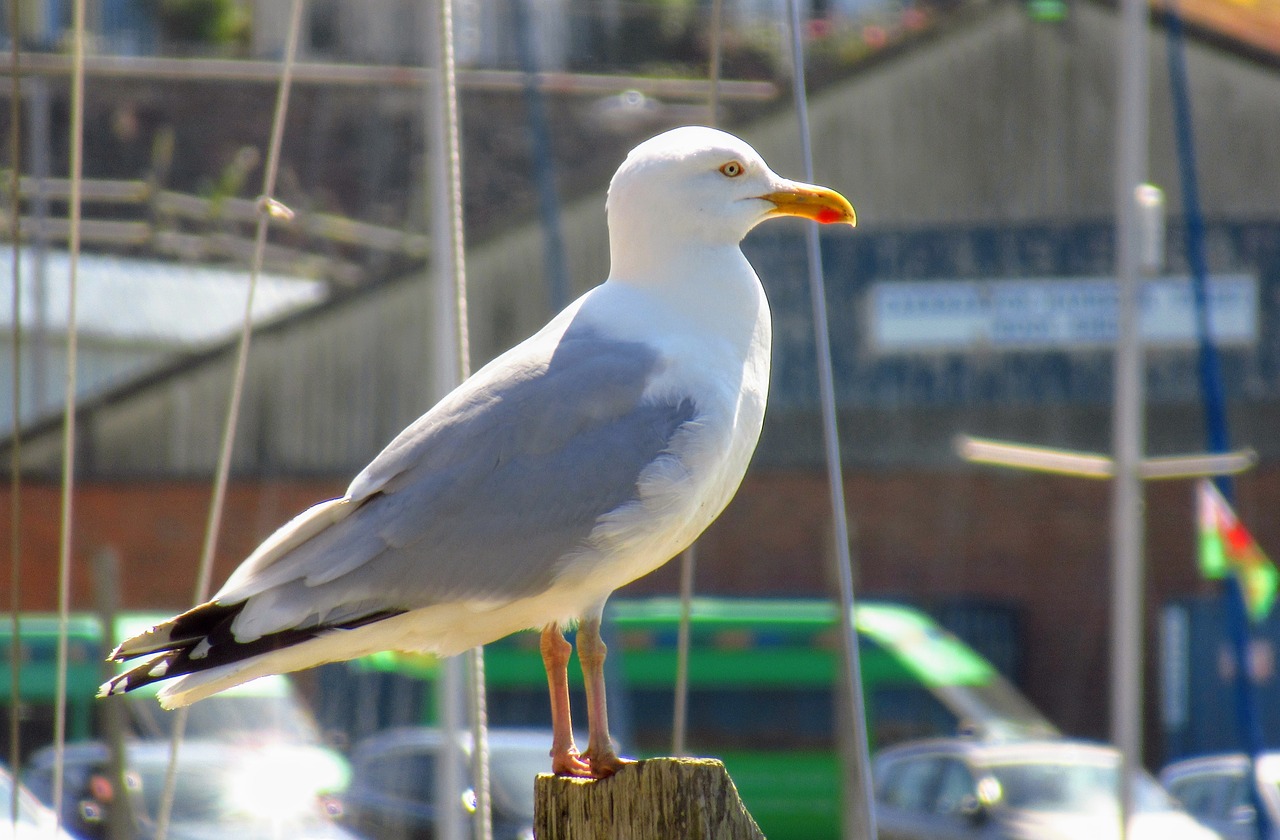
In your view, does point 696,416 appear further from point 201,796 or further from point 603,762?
point 201,796

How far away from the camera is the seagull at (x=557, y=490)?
3.29 meters

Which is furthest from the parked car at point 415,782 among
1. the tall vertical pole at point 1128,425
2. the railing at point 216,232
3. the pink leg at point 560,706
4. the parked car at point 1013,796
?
the railing at point 216,232

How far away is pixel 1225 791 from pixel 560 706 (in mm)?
10569

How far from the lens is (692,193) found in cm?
361

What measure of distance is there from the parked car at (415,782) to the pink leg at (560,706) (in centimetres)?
842

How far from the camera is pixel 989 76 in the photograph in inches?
831

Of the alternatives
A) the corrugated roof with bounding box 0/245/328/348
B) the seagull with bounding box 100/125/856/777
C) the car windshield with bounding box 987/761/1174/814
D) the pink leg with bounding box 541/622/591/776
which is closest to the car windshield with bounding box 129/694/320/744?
the car windshield with bounding box 987/761/1174/814

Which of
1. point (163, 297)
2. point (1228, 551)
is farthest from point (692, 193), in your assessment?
point (163, 297)

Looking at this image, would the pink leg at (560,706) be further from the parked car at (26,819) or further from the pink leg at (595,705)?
the parked car at (26,819)

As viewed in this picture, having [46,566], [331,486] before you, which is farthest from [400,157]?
[46,566]

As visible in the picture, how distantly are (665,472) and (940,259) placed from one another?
1784 centimetres

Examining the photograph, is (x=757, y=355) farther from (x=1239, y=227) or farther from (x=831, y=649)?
(x=1239, y=227)

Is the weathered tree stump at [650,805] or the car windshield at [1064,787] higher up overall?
the weathered tree stump at [650,805]

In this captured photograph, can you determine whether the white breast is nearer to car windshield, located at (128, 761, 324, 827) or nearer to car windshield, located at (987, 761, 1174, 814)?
car windshield, located at (128, 761, 324, 827)
